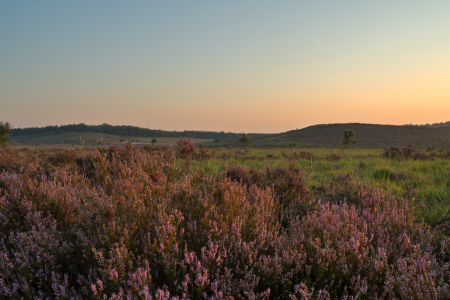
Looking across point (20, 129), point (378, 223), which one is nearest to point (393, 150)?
point (378, 223)

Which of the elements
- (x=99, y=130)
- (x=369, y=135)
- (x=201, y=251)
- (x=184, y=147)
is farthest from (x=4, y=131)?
(x=99, y=130)

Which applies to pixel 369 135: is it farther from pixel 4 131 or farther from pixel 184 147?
pixel 4 131

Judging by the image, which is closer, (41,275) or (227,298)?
(227,298)

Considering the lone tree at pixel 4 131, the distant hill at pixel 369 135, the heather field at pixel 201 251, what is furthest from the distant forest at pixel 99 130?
the heather field at pixel 201 251

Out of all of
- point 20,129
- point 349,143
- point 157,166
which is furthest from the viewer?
point 20,129

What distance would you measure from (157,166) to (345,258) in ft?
11.1

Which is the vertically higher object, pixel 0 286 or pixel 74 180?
pixel 74 180

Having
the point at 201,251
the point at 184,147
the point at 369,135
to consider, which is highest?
the point at 369,135

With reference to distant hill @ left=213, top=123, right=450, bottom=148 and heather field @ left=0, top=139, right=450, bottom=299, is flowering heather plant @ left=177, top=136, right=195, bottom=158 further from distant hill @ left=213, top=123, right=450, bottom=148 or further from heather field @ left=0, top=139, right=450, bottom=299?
distant hill @ left=213, top=123, right=450, bottom=148

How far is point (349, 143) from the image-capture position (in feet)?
115

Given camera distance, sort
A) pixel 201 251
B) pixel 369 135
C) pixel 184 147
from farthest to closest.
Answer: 1. pixel 369 135
2. pixel 184 147
3. pixel 201 251

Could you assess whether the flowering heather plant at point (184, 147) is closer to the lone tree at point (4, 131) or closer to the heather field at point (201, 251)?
the heather field at point (201, 251)

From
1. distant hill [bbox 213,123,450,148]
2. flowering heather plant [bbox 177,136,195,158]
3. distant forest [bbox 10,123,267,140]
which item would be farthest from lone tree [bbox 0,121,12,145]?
distant forest [bbox 10,123,267,140]

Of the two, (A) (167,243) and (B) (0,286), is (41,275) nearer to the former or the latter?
(B) (0,286)
